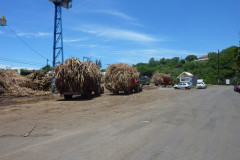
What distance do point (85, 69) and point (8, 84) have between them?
9.92 metres

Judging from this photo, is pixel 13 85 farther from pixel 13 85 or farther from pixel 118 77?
pixel 118 77

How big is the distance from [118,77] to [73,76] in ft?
23.3

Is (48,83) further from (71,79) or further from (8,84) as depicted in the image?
(71,79)

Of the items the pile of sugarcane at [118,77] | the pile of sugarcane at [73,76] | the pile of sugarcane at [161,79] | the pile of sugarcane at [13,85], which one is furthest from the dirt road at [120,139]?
the pile of sugarcane at [161,79]

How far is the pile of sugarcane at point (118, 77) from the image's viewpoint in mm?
25594

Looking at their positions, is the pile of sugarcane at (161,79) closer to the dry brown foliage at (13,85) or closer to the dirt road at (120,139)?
the dry brown foliage at (13,85)

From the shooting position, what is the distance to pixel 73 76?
1958 centimetres

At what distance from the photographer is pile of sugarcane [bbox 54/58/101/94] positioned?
773 inches

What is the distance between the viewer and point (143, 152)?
5.75 meters

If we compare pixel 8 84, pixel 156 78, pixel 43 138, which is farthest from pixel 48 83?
pixel 156 78

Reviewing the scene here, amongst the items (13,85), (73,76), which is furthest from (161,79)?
(73,76)

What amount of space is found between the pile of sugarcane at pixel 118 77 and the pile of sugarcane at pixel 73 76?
5.61 m

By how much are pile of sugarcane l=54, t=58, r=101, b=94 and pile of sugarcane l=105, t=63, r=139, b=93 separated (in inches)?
221

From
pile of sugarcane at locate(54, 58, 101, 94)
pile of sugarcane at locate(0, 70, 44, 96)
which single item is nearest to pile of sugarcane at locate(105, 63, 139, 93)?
pile of sugarcane at locate(54, 58, 101, 94)
